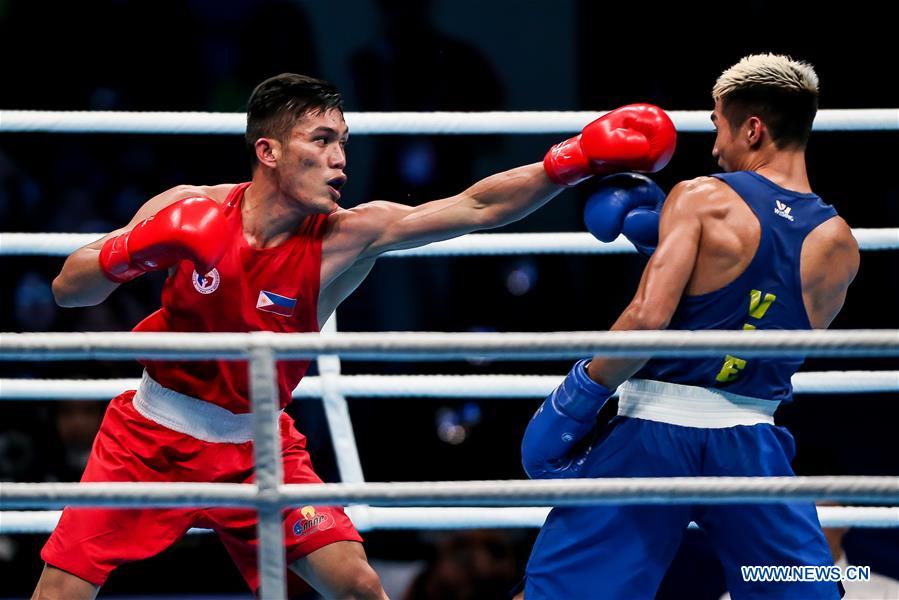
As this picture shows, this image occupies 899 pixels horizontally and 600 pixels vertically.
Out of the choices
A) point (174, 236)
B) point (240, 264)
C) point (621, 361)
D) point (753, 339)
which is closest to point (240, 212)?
point (240, 264)

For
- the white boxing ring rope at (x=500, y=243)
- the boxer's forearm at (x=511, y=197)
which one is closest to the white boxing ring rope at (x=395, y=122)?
the white boxing ring rope at (x=500, y=243)

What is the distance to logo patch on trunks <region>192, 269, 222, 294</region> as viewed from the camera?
2.39 meters

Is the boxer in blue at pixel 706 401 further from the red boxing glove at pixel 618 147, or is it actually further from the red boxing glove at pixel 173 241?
the red boxing glove at pixel 173 241

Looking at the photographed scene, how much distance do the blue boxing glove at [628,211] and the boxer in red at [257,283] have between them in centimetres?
4

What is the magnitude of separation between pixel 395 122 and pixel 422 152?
2220mm

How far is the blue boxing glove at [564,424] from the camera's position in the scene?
2223 mm

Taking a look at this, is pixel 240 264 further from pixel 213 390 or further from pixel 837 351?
pixel 837 351

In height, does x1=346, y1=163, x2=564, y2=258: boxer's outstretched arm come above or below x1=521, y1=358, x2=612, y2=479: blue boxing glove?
above

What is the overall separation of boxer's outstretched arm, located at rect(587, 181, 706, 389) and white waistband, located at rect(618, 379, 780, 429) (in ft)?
0.31

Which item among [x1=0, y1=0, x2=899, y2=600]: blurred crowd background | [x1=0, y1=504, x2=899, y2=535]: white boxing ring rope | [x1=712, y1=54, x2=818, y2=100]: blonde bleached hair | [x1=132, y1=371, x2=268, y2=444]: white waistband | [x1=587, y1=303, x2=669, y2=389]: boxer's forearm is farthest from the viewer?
[x1=0, y1=0, x2=899, y2=600]: blurred crowd background

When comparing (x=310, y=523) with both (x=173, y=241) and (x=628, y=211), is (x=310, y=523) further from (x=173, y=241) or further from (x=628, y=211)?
(x=628, y=211)

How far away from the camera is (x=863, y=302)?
15.2 feet

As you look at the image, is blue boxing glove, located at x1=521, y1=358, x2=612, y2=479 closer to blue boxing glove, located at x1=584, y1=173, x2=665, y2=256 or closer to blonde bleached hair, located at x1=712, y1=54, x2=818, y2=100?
blue boxing glove, located at x1=584, y1=173, x2=665, y2=256

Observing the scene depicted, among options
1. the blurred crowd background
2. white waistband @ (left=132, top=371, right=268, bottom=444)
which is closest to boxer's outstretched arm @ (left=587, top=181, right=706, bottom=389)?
white waistband @ (left=132, top=371, right=268, bottom=444)
